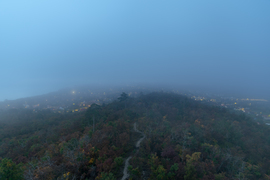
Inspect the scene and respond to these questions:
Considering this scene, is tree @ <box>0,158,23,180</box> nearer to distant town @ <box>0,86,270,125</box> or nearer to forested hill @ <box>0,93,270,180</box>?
forested hill @ <box>0,93,270,180</box>

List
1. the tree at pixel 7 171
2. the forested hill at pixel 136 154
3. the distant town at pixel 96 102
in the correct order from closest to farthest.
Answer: the tree at pixel 7 171
the forested hill at pixel 136 154
the distant town at pixel 96 102

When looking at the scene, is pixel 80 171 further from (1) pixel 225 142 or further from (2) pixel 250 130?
(2) pixel 250 130

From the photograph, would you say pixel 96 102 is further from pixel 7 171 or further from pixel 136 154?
pixel 7 171

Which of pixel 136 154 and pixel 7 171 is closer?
pixel 7 171

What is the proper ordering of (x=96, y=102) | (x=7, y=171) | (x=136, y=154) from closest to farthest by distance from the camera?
(x=7, y=171) < (x=136, y=154) < (x=96, y=102)

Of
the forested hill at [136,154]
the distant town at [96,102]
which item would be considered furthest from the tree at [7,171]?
the distant town at [96,102]

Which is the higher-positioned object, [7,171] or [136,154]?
[7,171]

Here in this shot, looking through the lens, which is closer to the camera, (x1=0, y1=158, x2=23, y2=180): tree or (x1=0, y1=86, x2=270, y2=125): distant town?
(x1=0, y1=158, x2=23, y2=180): tree

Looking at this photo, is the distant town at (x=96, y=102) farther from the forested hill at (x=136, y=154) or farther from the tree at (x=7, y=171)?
the tree at (x=7, y=171)

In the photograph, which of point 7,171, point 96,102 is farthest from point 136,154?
point 96,102

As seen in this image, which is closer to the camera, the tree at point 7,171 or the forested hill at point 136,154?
the tree at point 7,171

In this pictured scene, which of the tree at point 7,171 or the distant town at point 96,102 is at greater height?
the tree at point 7,171

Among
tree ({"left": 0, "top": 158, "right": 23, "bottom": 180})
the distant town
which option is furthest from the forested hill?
the distant town
